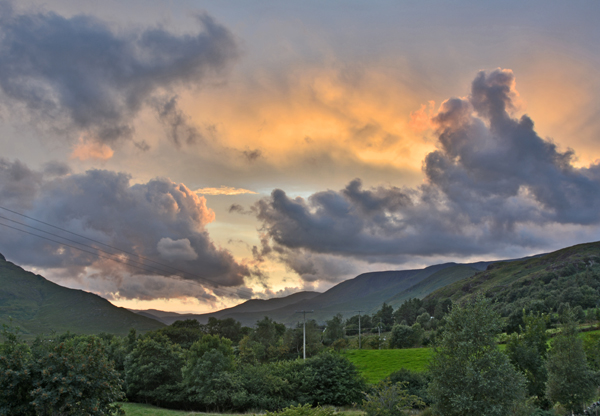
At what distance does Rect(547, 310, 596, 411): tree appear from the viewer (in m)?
32.5

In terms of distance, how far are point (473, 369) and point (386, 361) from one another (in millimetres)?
60642

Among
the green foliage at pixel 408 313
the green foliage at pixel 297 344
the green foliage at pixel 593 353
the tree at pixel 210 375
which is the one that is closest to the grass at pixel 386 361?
the green foliage at pixel 297 344

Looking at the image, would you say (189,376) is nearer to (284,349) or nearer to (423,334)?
(284,349)

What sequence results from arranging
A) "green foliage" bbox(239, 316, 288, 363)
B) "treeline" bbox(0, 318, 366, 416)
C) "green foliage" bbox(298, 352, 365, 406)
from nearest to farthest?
"treeline" bbox(0, 318, 366, 416)
"green foliage" bbox(298, 352, 365, 406)
"green foliage" bbox(239, 316, 288, 363)

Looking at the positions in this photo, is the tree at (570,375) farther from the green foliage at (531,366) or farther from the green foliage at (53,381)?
the green foliage at (53,381)

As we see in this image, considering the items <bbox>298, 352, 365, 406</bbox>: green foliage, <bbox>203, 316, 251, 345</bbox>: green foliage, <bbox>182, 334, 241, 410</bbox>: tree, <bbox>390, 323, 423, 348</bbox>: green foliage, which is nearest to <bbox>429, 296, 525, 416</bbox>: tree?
<bbox>298, 352, 365, 406</bbox>: green foliage

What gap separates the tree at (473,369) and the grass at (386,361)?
4519 cm

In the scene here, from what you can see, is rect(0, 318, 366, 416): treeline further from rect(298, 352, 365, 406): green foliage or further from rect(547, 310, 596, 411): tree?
rect(547, 310, 596, 411): tree

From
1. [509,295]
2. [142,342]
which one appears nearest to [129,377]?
[142,342]

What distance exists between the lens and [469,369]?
60.3 ft

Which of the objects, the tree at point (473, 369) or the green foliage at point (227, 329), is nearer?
the tree at point (473, 369)

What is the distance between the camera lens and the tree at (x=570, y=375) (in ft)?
107

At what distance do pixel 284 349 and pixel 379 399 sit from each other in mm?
73226

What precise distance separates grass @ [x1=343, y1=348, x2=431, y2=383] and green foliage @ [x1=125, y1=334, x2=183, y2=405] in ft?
94.9
